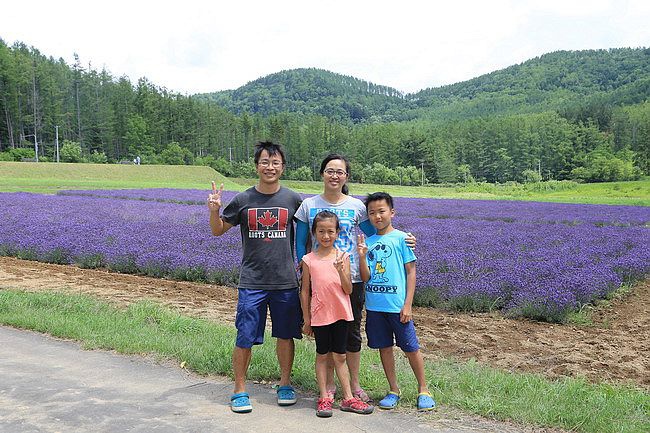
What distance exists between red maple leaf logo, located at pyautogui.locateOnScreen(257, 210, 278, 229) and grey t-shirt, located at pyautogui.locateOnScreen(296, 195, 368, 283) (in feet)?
0.67

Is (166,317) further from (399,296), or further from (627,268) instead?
(627,268)

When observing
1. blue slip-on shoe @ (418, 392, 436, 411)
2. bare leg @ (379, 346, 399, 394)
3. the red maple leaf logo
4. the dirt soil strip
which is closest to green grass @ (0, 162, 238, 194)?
the dirt soil strip

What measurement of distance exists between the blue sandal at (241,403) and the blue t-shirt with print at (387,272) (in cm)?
121

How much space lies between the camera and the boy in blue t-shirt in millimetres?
4504

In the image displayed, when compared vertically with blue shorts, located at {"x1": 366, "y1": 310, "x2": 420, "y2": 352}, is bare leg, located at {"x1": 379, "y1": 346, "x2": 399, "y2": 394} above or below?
below

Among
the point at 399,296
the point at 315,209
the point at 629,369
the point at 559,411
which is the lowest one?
the point at 629,369

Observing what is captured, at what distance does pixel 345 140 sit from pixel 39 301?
108 meters

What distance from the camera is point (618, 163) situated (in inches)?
3130

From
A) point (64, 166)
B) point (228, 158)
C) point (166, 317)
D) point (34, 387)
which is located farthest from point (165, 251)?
point (228, 158)

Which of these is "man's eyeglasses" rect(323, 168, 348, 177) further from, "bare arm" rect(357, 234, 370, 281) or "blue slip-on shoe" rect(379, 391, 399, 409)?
"blue slip-on shoe" rect(379, 391, 399, 409)

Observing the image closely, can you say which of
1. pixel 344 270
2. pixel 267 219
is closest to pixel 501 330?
pixel 344 270

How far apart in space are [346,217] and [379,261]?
45 centimetres

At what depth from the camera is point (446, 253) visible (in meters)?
12.0

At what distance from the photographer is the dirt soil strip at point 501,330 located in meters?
6.15
